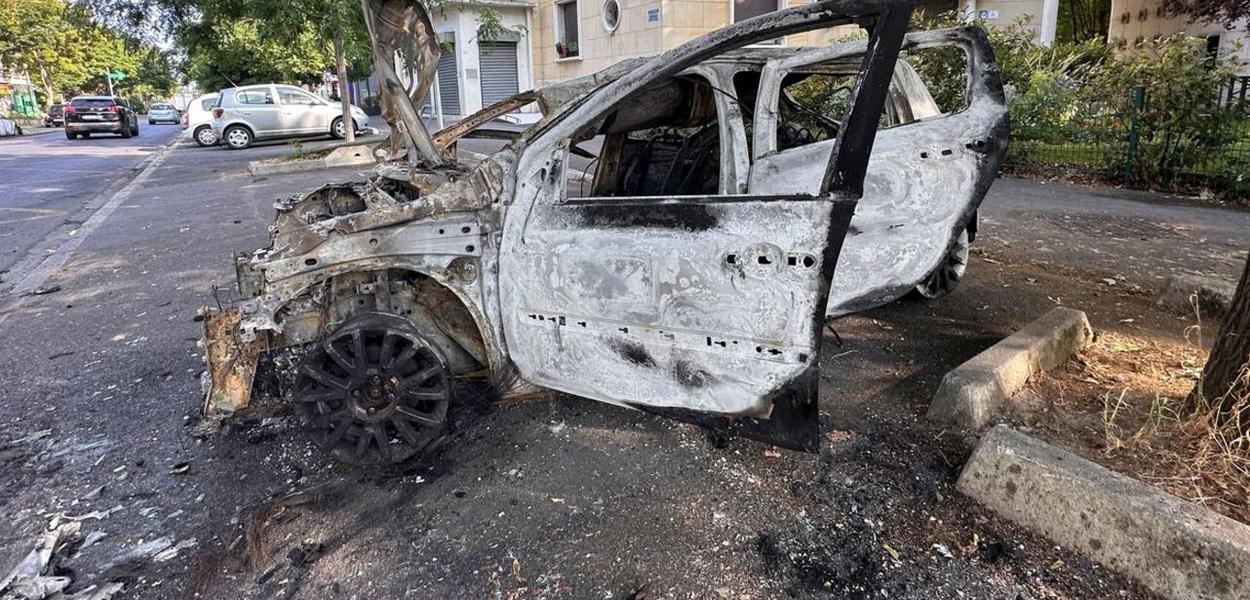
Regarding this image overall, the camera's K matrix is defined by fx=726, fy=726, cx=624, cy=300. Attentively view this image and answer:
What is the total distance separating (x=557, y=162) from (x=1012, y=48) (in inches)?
427

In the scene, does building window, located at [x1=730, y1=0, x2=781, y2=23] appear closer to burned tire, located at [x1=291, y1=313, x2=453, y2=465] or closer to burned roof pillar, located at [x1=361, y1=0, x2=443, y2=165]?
burned roof pillar, located at [x1=361, y1=0, x2=443, y2=165]

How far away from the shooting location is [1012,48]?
36.8 feet

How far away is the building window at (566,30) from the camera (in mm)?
21453

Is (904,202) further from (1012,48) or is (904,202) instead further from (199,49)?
(199,49)

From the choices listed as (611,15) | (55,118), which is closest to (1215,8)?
(611,15)

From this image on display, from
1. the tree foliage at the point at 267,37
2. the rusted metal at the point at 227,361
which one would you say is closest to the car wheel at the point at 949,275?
the rusted metal at the point at 227,361

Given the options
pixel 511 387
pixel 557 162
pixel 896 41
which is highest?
pixel 896 41

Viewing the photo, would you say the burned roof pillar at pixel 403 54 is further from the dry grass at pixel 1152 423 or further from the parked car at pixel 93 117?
the parked car at pixel 93 117

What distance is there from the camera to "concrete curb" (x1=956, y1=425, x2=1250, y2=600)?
2189mm

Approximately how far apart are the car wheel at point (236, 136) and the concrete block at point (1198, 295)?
23.0 metres

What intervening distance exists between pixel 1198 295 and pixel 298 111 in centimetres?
2268

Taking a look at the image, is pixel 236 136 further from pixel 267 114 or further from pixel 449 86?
pixel 449 86

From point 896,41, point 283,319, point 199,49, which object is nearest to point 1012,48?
point 896,41

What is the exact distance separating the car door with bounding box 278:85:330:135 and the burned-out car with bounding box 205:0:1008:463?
66.9 ft
